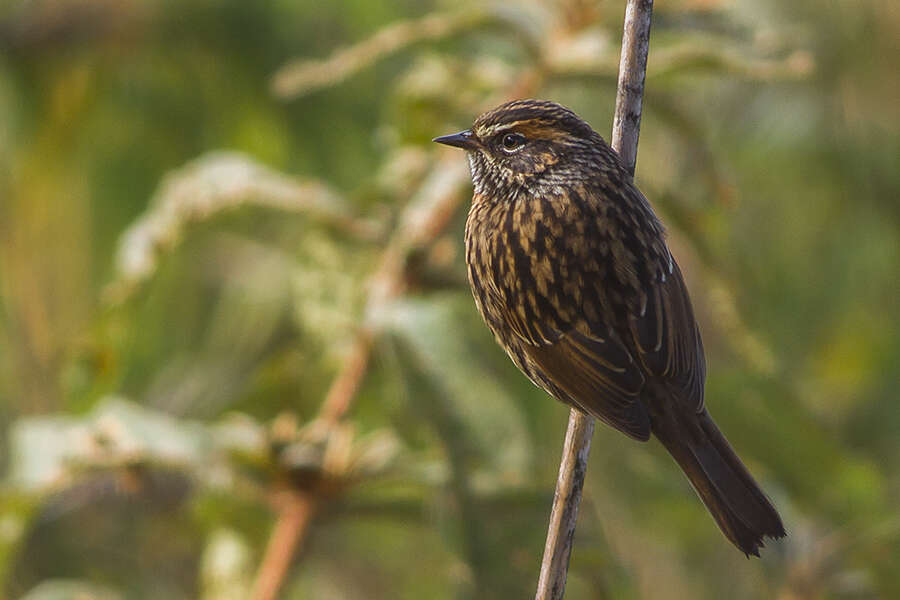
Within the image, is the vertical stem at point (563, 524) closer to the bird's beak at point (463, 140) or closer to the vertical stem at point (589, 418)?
the vertical stem at point (589, 418)

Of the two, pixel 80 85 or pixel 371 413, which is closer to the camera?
pixel 371 413

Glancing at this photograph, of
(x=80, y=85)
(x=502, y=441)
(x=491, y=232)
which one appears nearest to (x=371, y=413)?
(x=502, y=441)

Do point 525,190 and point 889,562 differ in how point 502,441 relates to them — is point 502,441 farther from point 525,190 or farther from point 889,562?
point 889,562

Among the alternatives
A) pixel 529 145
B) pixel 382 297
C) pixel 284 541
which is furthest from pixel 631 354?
pixel 284 541

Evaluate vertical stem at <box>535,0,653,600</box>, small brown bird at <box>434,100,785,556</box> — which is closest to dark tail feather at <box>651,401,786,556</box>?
small brown bird at <box>434,100,785,556</box>

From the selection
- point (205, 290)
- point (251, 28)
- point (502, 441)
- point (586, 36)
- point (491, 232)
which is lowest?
point (502, 441)

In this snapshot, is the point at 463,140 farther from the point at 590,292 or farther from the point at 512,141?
the point at 590,292

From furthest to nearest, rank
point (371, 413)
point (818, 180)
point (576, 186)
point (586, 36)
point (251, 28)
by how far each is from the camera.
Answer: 1. point (818, 180)
2. point (251, 28)
3. point (371, 413)
4. point (586, 36)
5. point (576, 186)

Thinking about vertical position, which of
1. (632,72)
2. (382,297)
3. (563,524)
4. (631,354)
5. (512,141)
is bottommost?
(563,524)
